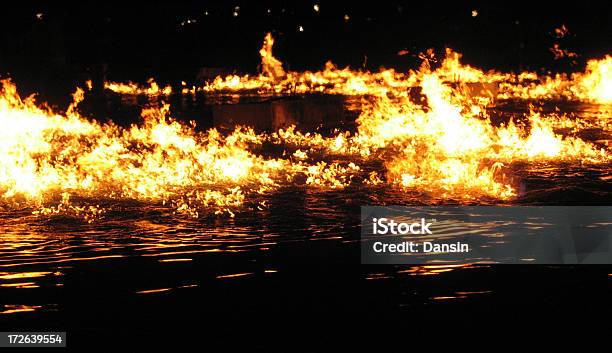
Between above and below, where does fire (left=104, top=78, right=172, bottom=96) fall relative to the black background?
below

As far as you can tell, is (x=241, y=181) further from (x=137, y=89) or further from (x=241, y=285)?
(x=137, y=89)

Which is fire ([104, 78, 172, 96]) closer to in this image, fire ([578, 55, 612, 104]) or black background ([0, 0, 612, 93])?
black background ([0, 0, 612, 93])

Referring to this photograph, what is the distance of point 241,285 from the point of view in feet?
26.7

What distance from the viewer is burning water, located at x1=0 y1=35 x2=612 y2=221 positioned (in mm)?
12375

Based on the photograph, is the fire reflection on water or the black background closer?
the fire reflection on water

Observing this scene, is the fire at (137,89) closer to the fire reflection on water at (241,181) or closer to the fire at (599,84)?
the fire reflection on water at (241,181)

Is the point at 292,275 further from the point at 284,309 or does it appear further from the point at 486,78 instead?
the point at 486,78

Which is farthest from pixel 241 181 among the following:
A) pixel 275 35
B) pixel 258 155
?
pixel 275 35

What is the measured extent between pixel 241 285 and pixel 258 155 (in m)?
8.00

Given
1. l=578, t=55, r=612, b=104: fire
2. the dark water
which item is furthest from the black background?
the dark water

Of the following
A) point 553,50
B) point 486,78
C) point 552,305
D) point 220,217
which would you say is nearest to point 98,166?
point 220,217

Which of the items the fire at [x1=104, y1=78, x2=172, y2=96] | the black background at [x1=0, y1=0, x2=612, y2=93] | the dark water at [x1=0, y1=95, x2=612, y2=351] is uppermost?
the black background at [x1=0, y1=0, x2=612, y2=93]

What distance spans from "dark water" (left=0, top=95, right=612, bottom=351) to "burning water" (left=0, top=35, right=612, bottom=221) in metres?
1.18

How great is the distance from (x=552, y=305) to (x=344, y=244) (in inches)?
101
